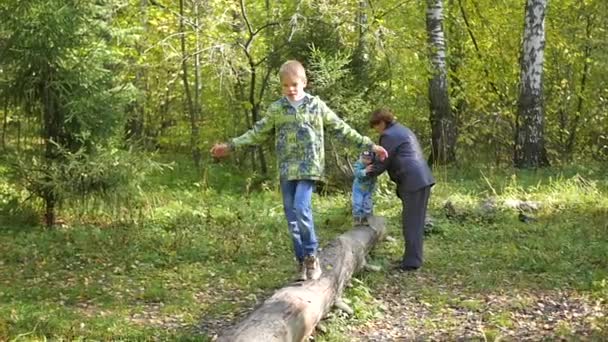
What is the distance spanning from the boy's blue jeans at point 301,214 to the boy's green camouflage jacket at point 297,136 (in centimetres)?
10

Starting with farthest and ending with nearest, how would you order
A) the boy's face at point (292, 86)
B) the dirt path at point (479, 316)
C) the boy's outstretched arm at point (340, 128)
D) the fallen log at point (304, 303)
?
the boy's outstretched arm at point (340, 128), the boy's face at point (292, 86), the dirt path at point (479, 316), the fallen log at point (304, 303)

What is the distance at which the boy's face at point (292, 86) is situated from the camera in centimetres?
615

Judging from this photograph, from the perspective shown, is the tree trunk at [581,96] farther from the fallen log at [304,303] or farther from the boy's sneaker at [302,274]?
the boy's sneaker at [302,274]

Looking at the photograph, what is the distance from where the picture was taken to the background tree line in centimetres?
992

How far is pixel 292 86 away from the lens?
6195 mm

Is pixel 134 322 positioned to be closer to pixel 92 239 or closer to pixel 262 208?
pixel 92 239

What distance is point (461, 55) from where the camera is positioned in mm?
22297

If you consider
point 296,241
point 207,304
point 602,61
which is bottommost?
point 207,304

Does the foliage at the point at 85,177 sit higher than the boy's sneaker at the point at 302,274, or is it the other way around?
the foliage at the point at 85,177

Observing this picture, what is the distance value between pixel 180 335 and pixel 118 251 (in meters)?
3.43

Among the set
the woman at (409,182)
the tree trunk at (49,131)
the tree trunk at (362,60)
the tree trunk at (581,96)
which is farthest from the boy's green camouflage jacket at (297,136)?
the tree trunk at (581,96)

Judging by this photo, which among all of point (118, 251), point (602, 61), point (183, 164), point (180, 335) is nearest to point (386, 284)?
point (180, 335)

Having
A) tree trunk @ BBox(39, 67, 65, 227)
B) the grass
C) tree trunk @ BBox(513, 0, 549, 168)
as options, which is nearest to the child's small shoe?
the grass

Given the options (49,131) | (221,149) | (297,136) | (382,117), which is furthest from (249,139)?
(49,131)
